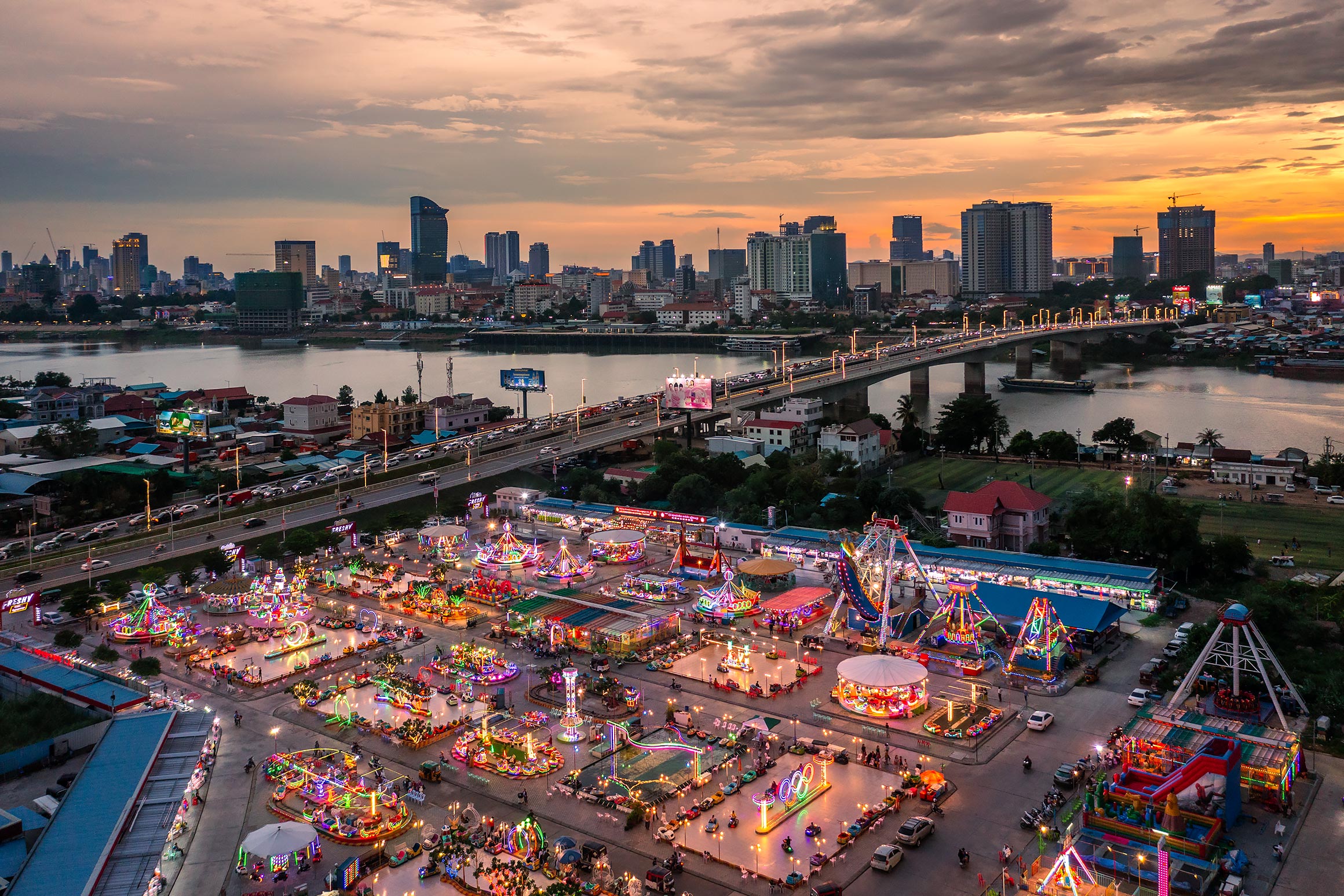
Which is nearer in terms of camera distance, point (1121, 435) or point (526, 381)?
point (1121, 435)

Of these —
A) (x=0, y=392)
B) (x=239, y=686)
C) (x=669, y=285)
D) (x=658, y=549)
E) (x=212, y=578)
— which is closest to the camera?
(x=239, y=686)

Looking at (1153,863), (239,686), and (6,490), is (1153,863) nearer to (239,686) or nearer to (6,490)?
(239,686)

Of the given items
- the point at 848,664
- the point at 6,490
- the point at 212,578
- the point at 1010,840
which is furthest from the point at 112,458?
the point at 1010,840

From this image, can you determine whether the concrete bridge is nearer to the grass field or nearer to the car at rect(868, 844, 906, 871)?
the grass field

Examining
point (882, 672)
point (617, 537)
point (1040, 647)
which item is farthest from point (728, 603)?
point (1040, 647)

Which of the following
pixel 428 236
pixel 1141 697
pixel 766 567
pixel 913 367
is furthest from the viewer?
pixel 428 236

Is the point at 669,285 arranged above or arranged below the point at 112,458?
above

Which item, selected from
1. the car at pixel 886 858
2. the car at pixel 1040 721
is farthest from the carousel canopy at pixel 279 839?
the car at pixel 1040 721

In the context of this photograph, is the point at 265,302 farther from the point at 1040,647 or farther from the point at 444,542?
the point at 1040,647
